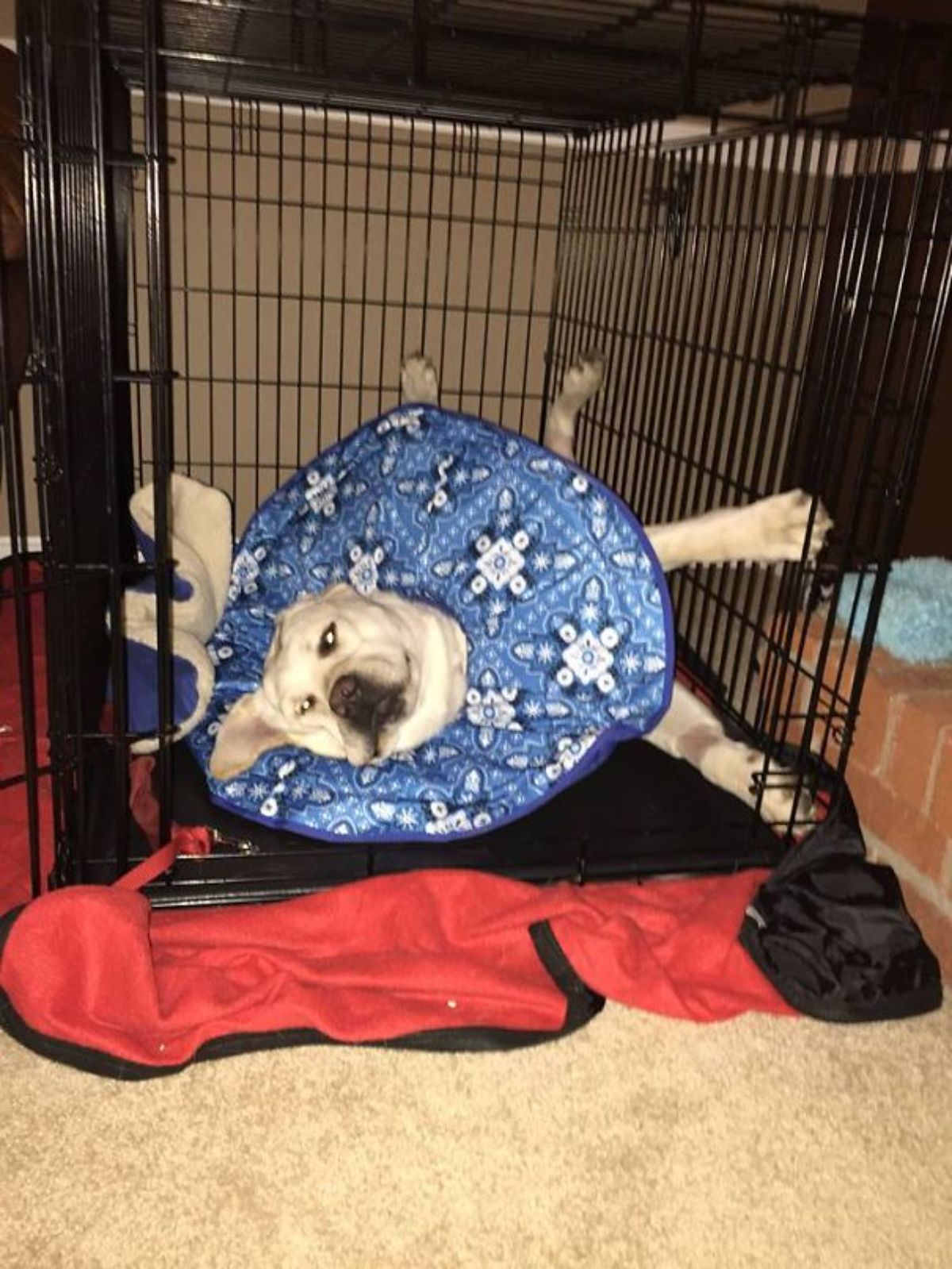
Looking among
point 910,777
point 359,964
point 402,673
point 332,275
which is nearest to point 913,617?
point 910,777

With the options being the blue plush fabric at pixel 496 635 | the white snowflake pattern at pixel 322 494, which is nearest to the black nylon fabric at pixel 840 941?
the blue plush fabric at pixel 496 635

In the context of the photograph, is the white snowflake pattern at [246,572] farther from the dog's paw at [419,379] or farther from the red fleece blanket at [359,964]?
the red fleece blanket at [359,964]

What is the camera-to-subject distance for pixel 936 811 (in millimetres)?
1720

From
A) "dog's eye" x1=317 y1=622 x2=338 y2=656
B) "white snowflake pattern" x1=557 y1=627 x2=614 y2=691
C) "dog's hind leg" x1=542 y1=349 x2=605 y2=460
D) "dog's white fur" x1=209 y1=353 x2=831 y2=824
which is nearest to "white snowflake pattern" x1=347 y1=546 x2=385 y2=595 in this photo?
"dog's white fur" x1=209 y1=353 x2=831 y2=824

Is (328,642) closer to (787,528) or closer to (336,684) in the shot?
(336,684)

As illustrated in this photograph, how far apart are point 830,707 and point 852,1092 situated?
60 cm

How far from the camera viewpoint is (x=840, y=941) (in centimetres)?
159

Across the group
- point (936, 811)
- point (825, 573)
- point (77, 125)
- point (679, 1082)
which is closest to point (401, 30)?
point (77, 125)

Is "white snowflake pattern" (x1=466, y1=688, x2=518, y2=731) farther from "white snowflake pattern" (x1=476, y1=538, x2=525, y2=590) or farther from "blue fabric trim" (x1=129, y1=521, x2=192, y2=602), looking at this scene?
"blue fabric trim" (x1=129, y1=521, x2=192, y2=602)

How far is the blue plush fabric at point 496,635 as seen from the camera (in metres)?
1.91

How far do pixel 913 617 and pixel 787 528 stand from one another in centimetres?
34

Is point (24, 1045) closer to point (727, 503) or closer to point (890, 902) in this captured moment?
point (890, 902)

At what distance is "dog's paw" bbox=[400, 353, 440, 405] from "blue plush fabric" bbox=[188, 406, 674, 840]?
1.90 ft

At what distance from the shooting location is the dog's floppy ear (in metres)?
1.93
